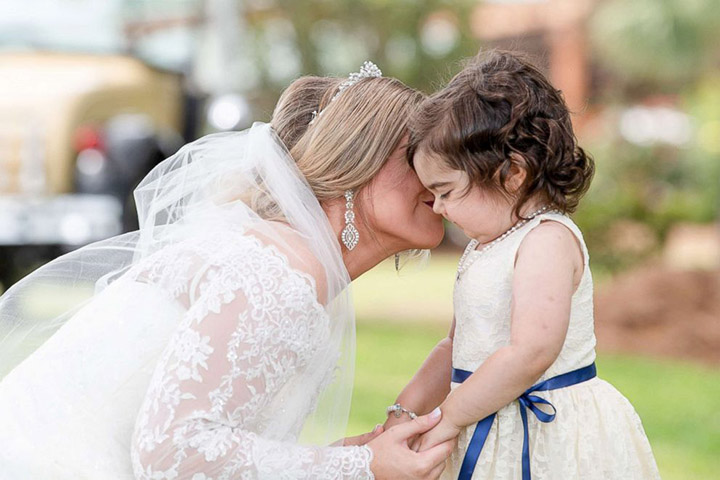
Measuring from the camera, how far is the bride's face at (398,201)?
111 inches

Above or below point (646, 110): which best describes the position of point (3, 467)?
above

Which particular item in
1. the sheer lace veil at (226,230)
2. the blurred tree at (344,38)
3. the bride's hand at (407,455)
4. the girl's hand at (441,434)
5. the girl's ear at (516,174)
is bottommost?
the blurred tree at (344,38)

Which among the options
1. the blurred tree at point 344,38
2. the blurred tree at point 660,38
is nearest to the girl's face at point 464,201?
the blurred tree at point 344,38

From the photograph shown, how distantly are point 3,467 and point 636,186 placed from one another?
9200mm

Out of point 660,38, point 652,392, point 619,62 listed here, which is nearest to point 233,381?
point 652,392

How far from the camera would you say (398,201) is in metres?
2.81

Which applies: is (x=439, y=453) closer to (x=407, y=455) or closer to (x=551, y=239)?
(x=407, y=455)

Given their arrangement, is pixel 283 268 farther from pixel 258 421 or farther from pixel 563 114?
pixel 563 114

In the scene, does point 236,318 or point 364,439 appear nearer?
point 236,318

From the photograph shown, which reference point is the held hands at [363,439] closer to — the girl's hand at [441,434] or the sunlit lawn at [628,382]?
the girl's hand at [441,434]

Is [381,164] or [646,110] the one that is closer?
[381,164]

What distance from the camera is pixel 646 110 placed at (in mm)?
19062

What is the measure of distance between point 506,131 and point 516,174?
12 cm

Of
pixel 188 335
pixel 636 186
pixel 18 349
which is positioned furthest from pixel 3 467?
pixel 636 186
